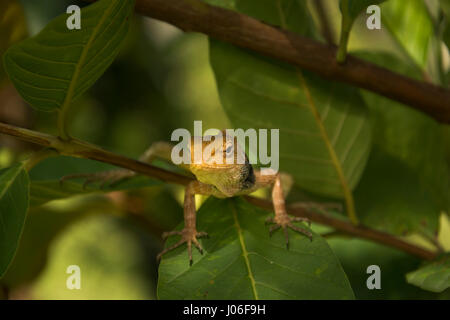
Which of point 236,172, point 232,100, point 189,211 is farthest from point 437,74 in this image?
point 189,211

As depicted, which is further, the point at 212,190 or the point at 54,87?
the point at 212,190

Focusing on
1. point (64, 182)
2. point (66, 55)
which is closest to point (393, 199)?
point (64, 182)

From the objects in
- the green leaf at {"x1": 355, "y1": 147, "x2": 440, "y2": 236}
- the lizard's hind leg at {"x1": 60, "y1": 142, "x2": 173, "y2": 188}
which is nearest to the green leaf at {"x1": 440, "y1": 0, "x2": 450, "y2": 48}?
the green leaf at {"x1": 355, "y1": 147, "x2": 440, "y2": 236}

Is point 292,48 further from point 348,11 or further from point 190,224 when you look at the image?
point 190,224

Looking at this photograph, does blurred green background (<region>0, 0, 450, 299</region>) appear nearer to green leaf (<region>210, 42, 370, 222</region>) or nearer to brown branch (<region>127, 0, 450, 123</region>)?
green leaf (<region>210, 42, 370, 222</region>)

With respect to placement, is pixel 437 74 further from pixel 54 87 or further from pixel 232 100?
pixel 54 87

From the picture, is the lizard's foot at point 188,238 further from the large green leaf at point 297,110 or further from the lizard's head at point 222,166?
the large green leaf at point 297,110
